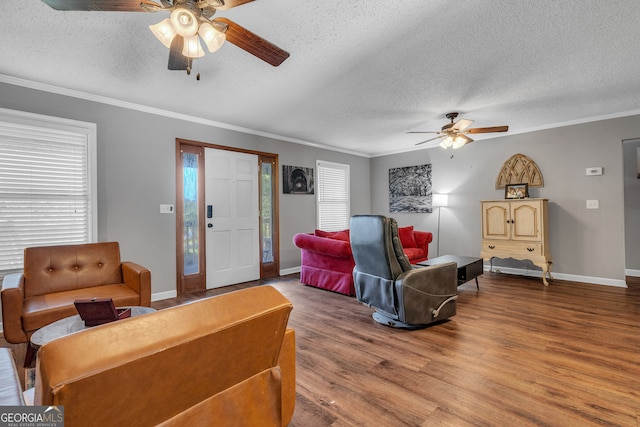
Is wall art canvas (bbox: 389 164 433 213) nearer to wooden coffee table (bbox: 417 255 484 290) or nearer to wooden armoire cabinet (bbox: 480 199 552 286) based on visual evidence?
wooden armoire cabinet (bbox: 480 199 552 286)

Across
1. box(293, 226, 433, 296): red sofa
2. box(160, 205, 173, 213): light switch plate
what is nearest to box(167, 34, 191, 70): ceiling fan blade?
box(160, 205, 173, 213): light switch plate

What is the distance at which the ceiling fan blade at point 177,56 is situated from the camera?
1895 millimetres

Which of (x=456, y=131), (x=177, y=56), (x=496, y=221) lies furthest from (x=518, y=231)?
(x=177, y=56)

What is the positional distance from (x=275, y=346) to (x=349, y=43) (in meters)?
2.31

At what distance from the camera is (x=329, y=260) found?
14.1 feet

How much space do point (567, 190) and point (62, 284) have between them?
254 inches

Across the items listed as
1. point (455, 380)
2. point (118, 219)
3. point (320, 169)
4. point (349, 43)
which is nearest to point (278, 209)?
point (320, 169)

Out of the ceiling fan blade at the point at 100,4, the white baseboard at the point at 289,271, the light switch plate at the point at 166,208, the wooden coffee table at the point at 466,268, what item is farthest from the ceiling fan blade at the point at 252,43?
the white baseboard at the point at 289,271

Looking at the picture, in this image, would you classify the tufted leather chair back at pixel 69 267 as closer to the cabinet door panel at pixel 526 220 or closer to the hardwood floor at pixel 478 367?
the hardwood floor at pixel 478 367

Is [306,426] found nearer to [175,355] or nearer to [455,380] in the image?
[455,380]

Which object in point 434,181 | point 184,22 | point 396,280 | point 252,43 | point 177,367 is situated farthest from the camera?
point 434,181

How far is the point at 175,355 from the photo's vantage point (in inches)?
27.7

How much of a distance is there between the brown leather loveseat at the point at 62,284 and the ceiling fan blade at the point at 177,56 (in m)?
1.76

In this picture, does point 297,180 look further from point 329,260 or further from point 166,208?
point 166,208
